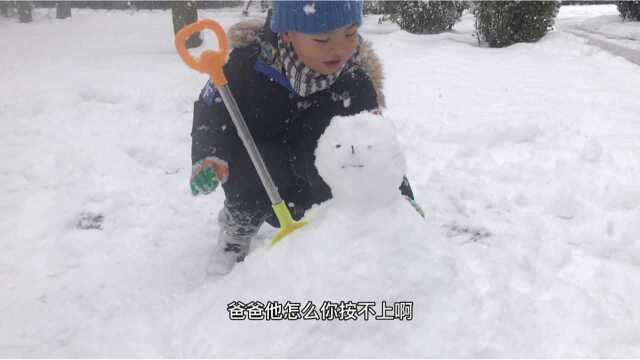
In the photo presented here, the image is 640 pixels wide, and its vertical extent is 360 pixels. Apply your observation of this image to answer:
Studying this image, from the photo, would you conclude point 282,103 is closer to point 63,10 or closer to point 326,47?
point 326,47

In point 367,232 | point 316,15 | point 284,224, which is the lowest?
point 284,224

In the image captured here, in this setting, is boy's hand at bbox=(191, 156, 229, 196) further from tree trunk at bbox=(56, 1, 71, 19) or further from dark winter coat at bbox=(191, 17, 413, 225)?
tree trunk at bbox=(56, 1, 71, 19)

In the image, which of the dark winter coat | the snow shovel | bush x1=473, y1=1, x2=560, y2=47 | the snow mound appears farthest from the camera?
bush x1=473, y1=1, x2=560, y2=47

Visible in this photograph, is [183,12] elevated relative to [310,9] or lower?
lower

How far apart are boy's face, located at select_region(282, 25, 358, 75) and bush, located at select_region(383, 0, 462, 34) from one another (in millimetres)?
6930

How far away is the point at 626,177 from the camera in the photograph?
10.0 ft

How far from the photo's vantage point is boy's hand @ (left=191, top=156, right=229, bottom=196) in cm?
202

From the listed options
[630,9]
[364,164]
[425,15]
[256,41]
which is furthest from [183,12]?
[630,9]

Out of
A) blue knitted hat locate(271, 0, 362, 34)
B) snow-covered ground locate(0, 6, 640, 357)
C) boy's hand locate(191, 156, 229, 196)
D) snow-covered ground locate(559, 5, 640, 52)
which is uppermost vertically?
blue knitted hat locate(271, 0, 362, 34)

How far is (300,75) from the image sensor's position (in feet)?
6.44

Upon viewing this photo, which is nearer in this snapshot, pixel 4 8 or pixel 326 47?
pixel 326 47

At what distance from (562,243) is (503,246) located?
288mm

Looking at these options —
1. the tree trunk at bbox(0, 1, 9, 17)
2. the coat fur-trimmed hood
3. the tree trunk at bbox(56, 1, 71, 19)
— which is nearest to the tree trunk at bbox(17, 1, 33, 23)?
the tree trunk at bbox(56, 1, 71, 19)

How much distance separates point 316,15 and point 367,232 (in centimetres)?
78
